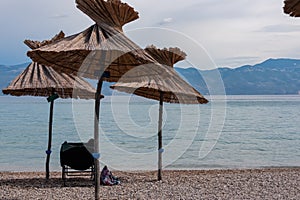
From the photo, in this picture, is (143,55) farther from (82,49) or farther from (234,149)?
A: (234,149)

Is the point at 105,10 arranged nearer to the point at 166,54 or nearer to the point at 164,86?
the point at 164,86

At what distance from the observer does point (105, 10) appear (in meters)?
5.75

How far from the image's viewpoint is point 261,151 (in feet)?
59.0

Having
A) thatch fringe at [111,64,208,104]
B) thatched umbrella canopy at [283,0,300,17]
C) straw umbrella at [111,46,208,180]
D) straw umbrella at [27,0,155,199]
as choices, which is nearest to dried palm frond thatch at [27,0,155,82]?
straw umbrella at [27,0,155,199]

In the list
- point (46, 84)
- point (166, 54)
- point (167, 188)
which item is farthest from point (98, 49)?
point (166, 54)

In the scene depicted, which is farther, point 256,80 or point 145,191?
point 256,80

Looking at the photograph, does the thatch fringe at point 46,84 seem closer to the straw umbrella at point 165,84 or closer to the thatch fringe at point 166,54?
the straw umbrella at point 165,84

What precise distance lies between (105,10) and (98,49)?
67 centimetres

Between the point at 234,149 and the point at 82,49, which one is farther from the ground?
the point at 82,49

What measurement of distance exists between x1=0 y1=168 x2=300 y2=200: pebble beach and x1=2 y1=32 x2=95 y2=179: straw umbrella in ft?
3.92

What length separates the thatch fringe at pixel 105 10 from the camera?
5707 mm

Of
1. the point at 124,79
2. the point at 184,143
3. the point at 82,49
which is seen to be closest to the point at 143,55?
the point at 82,49

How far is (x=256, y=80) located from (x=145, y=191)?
164793 millimetres

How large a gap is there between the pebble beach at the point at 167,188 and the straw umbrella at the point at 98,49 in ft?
Result: 3.20
